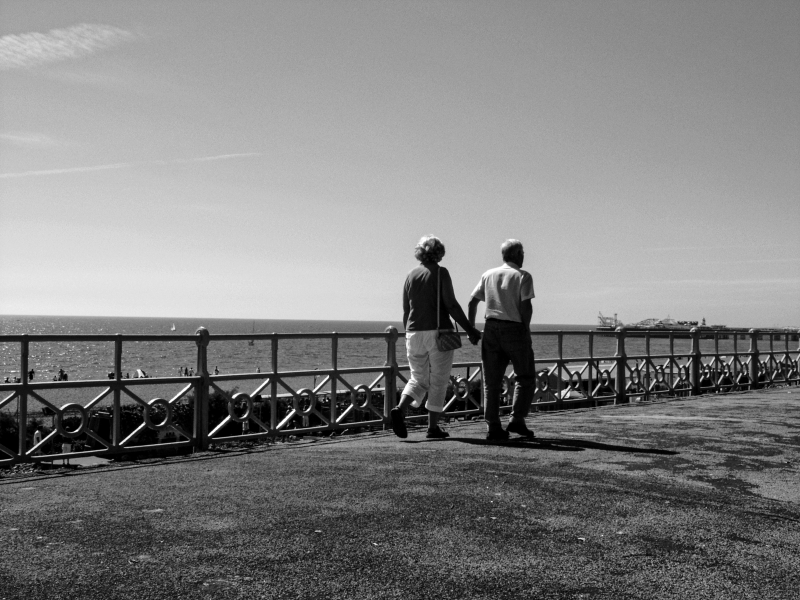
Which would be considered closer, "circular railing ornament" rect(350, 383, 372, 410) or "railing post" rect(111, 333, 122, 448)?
"railing post" rect(111, 333, 122, 448)

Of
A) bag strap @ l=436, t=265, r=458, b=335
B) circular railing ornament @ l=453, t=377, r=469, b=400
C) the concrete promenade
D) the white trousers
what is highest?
bag strap @ l=436, t=265, r=458, b=335

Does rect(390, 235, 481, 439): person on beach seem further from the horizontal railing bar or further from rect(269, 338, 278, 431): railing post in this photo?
the horizontal railing bar

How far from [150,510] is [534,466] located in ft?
10.2

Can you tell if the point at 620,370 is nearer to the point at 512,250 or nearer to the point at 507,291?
the point at 512,250

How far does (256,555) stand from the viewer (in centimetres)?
415

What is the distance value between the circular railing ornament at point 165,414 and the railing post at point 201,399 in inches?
11.7

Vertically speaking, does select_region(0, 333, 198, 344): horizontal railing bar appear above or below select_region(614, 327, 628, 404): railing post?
above

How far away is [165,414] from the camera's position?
27.4 ft

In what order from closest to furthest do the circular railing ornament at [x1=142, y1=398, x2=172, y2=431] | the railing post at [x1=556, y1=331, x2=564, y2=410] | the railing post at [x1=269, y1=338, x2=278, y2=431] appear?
the circular railing ornament at [x1=142, y1=398, x2=172, y2=431] < the railing post at [x1=269, y1=338, x2=278, y2=431] < the railing post at [x1=556, y1=331, x2=564, y2=410]

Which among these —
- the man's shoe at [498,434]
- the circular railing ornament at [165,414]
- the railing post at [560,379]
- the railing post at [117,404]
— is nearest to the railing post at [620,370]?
the railing post at [560,379]

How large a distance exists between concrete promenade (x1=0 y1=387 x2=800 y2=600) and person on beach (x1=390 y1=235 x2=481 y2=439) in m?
0.95

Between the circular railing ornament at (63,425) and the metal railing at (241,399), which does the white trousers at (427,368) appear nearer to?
the metal railing at (241,399)

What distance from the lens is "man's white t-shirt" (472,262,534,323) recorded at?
8.69m

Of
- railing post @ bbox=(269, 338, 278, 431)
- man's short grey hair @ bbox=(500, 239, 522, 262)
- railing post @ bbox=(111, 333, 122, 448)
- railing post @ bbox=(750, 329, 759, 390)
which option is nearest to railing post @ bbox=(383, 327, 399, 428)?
railing post @ bbox=(269, 338, 278, 431)
